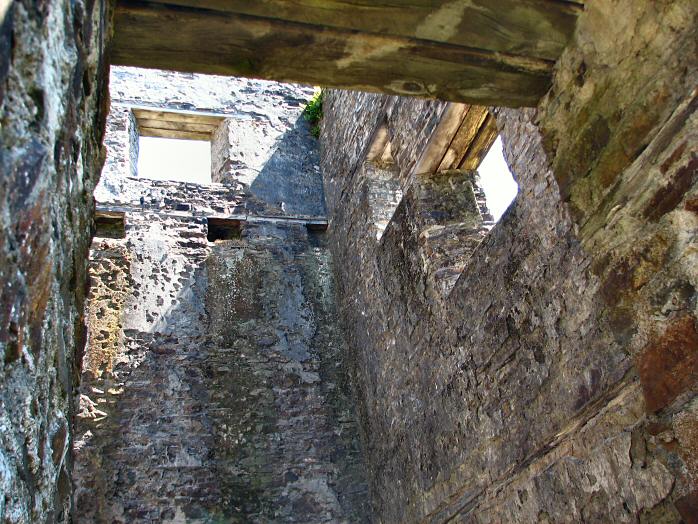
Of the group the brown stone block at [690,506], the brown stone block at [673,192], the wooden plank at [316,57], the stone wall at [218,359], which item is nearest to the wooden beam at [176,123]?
the stone wall at [218,359]

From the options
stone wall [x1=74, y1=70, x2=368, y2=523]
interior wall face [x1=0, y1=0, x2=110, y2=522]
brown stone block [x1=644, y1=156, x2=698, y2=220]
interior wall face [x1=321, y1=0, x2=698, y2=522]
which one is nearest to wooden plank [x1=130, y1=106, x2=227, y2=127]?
stone wall [x1=74, y1=70, x2=368, y2=523]

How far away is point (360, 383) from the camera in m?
6.21

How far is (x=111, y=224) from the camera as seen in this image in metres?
6.80

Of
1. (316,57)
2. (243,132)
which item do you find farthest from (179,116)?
(316,57)

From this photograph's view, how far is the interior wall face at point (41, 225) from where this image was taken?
3.74ft

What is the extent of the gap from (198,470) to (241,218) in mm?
2481

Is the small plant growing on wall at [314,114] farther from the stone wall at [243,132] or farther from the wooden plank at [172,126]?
the wooden plank at [172,126]

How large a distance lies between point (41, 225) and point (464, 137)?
413cm

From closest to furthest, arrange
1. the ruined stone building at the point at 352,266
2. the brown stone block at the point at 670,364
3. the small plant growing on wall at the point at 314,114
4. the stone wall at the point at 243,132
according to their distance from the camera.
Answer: the ruined stone building at the point at 352,266, the brown stone block at the point at 670,364, the stone wall at the point at 243,132, the small plant growing on wall at the point at 314,114

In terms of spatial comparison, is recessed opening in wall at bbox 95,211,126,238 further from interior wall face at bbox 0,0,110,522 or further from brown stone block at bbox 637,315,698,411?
brown stone block at bbox 637,315,698,411

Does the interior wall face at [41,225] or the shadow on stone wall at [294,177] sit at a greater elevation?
the shadow on stone wall at [294,177]

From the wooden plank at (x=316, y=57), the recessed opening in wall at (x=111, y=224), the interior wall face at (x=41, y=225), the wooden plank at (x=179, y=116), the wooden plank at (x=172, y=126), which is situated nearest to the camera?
the interior wall face at (x=41, y=225)

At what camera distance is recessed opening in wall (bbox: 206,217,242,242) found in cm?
708

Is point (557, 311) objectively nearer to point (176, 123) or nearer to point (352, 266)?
point (352, 266)
